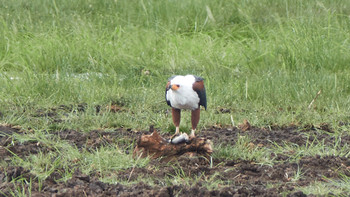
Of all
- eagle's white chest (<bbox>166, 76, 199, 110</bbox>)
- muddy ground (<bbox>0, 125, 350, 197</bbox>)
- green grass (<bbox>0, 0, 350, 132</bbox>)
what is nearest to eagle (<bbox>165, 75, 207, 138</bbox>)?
eagle's white chest (<bbox>166, 76, 199, 110</bbox>)

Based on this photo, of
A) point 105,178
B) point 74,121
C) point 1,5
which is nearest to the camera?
point 105,178

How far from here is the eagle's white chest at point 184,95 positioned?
3.33 meters

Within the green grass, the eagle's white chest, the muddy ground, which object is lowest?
the green grass

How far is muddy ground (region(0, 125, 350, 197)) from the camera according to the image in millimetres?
2652

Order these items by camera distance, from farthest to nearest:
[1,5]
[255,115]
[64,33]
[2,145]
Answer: [1,5] < [64,33] < [255,115] < [2,145]

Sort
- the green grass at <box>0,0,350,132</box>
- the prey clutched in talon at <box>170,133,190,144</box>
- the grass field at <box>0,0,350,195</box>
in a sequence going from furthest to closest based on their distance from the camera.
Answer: the green grass at <box>0,0,350,132</box>, the grass field at <box>0,0,350,195</box>, the prey clutched in talon at <box>170,133,190,144</box>

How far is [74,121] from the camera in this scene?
4.55 m

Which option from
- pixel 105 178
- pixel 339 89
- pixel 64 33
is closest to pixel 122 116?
pixel 105 178

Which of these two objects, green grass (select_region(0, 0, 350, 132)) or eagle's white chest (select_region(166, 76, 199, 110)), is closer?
eagle's white chest (select_region(166, 76, 199, 110))

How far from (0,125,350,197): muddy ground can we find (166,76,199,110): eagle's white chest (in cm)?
32

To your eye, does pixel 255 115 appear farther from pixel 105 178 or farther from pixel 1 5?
pixel 1 5

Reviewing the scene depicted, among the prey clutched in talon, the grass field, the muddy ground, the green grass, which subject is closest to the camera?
the muddy ground

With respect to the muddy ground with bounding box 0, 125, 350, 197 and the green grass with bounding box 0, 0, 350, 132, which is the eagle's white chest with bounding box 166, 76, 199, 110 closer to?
the muddy ground with bounding box 0, 125, 350, 197

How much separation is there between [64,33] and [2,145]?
4456mm
